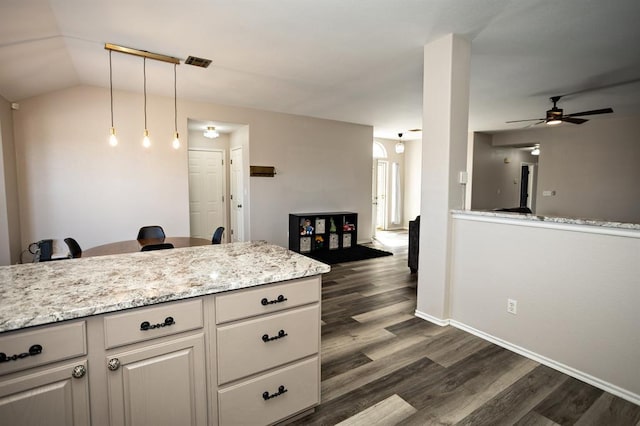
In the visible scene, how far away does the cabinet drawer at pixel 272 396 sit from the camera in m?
1.56

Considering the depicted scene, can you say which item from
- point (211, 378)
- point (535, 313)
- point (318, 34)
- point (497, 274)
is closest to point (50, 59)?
point (318, 34)

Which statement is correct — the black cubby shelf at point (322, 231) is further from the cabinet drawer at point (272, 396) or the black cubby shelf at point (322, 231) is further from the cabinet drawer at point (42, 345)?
the cabinet drawer at point (42, 345)

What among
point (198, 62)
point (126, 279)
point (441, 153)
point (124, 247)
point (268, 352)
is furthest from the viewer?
point (198, 62)

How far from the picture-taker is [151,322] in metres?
1.33

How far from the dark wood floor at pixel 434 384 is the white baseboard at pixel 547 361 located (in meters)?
0.05

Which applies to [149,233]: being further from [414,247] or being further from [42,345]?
[414,247]

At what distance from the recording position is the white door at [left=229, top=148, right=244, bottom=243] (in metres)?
6.22

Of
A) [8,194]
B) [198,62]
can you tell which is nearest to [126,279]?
[198,62]

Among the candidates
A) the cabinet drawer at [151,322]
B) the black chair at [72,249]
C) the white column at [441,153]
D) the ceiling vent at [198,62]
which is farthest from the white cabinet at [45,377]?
the ceiling vent at [198,62]

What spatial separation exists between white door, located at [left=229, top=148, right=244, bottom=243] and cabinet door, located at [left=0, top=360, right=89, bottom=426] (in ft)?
16.3

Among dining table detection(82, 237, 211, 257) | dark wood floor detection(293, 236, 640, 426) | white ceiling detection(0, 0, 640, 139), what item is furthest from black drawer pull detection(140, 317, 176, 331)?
white ceiling detection(0, 0, 640, 139)

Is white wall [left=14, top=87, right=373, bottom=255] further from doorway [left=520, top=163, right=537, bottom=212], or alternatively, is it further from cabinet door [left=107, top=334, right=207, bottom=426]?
doorway [left=520, top=163, right=537, bottom=212]

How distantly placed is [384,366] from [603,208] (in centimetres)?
678

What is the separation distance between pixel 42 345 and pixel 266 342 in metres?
0.90
